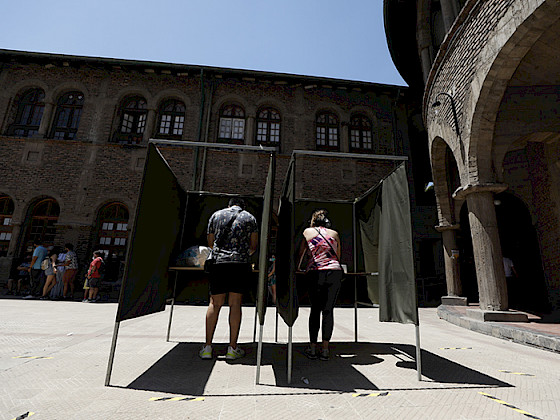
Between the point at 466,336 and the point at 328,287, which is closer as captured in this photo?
the point at 328,287

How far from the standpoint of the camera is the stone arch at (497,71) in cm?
493

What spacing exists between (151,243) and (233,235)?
96 centimetres

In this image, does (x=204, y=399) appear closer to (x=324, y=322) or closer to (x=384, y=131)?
(x=324, y=322)

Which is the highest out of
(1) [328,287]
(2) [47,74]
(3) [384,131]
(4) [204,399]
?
(2) [47,74]

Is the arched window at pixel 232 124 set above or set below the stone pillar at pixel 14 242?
above

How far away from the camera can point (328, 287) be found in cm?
359

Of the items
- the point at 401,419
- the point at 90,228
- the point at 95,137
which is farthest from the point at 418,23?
the point at 90,228

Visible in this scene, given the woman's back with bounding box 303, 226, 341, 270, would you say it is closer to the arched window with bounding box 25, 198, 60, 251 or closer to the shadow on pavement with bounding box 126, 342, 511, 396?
the shadow on pavement with bounding box 126, 342, 511, 396

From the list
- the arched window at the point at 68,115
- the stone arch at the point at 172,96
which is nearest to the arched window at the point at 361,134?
the stone arch at the point at 172,96

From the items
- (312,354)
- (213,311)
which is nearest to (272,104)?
(213,311)

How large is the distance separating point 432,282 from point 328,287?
10.6 m

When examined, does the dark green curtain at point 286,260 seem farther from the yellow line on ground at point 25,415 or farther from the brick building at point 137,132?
the brick building at point 137,132

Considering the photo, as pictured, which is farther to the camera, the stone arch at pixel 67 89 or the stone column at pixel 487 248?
the stone arch at pixel 67 89

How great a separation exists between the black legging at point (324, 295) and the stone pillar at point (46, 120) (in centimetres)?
1439
